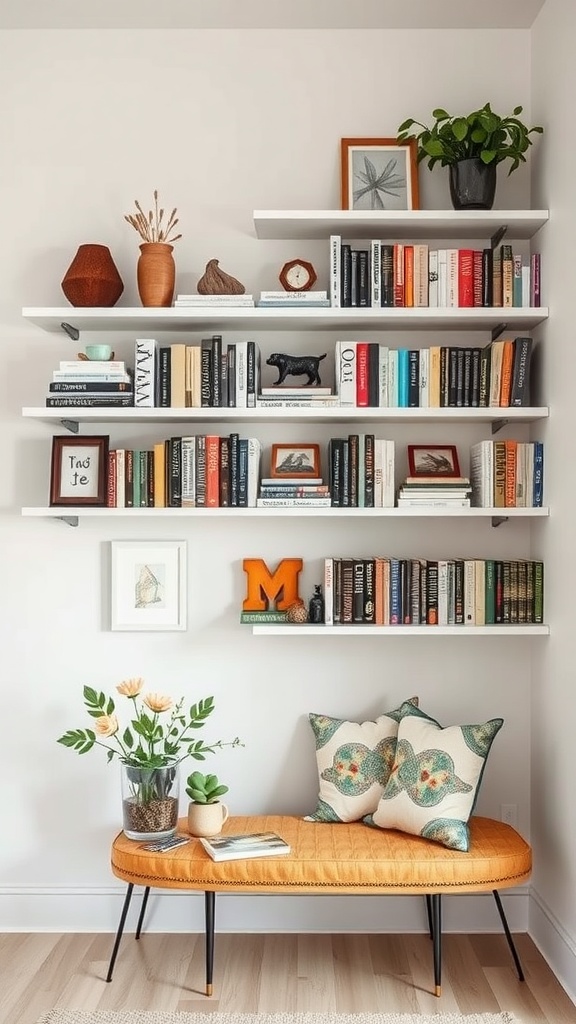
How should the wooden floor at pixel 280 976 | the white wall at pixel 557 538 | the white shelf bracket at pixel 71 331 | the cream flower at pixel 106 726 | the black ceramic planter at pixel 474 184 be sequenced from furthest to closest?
the white shelf bracket at pixel 71 331
the black ceramic planter at pixel 474 184
the cream flower at pixel 106 726
the white wall at pixel 557 538
the wooden floor at pixel 280 976

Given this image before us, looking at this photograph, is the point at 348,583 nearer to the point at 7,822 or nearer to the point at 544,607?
the point at 544,607

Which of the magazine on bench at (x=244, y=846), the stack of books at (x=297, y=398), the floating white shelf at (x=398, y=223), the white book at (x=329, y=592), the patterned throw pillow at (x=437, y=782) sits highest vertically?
the floating white shelf at (x=398, y=223)

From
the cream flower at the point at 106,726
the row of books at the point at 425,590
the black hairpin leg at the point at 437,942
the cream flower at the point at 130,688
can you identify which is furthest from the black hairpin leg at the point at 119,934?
the row of books at the point at 425,590

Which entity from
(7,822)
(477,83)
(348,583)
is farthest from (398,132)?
(7,822)

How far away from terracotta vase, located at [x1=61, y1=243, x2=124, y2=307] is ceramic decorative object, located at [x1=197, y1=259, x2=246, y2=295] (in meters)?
0.29

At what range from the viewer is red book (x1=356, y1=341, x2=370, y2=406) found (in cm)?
301

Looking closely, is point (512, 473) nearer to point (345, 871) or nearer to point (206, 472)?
point (206, 472)

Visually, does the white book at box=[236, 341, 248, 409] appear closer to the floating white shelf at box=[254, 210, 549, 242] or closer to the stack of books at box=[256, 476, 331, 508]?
the stack of books at box=[256, 476, 331, 508]

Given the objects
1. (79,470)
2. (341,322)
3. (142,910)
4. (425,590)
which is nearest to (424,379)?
(341,322)

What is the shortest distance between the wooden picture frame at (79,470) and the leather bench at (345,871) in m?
1.07

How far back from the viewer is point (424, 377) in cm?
303

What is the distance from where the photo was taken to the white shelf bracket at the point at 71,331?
10.1 ft

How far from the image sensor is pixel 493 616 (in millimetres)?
3025

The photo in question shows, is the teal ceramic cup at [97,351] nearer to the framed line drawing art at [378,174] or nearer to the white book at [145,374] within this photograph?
the white book at [145,374]
